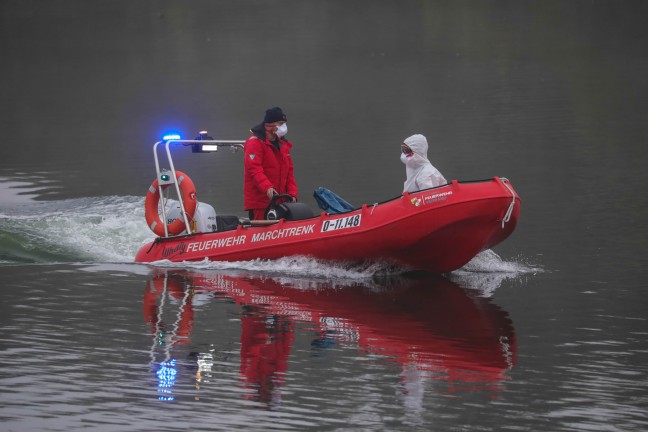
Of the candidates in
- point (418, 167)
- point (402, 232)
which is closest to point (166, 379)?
point (402, 232)

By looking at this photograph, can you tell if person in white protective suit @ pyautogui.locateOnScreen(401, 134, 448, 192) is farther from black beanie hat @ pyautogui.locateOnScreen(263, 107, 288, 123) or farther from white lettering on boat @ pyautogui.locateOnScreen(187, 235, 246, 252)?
white lettering on boat @ pyautogui.locateOnScreen(187, 235, 246, 252)

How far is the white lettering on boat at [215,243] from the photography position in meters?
14.9

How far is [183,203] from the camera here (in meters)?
15.8

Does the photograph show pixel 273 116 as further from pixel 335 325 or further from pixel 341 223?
pixel 335 325

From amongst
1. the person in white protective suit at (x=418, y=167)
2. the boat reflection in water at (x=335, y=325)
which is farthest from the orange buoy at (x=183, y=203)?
the person in white protective suit at (x=418, y=167)

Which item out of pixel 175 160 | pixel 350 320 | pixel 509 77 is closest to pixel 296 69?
pixel 509 77

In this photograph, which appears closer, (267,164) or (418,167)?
(418,167)

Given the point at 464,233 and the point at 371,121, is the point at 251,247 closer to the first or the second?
the point at 464,233

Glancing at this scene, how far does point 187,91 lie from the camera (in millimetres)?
42969

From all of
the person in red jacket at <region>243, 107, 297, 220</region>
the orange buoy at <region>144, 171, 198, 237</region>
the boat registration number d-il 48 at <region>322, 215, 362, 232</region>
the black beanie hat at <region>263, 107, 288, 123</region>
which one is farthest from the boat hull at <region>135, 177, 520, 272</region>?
the black beanie hat at <region>263, 107, 288, 123</region>

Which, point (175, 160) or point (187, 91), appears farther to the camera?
point (187, 91)

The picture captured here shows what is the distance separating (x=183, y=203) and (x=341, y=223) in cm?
248

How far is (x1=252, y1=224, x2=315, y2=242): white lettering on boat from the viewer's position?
14273 millimetres

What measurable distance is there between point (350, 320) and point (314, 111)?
2361 centimetres
